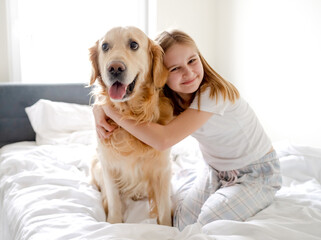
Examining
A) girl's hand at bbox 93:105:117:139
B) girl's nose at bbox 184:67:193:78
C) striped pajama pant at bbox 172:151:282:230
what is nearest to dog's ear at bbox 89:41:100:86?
girl's hand at bbox 93:105:117:139

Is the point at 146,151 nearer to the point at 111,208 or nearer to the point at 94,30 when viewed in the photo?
the point at 111,208

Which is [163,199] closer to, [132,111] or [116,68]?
[132,111]

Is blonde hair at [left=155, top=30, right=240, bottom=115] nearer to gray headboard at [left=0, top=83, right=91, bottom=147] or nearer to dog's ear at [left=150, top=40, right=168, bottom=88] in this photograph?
dog's ear at [left=150, top=40, right=168, bottom=88]

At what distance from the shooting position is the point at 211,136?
1.49m

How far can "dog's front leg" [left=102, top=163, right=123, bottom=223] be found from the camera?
4.69 ft

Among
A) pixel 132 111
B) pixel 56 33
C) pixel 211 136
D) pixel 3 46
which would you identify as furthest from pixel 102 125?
pixel 56 33

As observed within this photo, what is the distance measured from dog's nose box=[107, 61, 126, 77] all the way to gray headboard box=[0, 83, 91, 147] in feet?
4.08

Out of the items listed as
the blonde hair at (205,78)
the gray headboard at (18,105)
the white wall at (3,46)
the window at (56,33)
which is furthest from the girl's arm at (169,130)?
the white wall at (3,46)

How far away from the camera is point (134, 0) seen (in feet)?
11.3

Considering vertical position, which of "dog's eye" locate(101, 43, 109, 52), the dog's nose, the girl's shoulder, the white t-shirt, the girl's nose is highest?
"dog's eye" locate(101, 43, 109, 52)

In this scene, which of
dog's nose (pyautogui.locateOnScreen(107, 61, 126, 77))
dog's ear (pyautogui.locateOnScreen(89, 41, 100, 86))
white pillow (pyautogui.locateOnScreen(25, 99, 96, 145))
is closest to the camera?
dog's nose (pyautogui.locateOnScreen(107, 61, 126, 77))

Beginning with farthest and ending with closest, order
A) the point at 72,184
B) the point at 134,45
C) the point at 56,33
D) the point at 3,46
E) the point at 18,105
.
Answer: the point at 56,33 → the point at 3,46 → the point at 18,105 → the point at 72,184 → the point at 134,45

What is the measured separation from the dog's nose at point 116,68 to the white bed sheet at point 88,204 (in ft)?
1.82

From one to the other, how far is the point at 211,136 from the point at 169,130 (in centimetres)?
27
